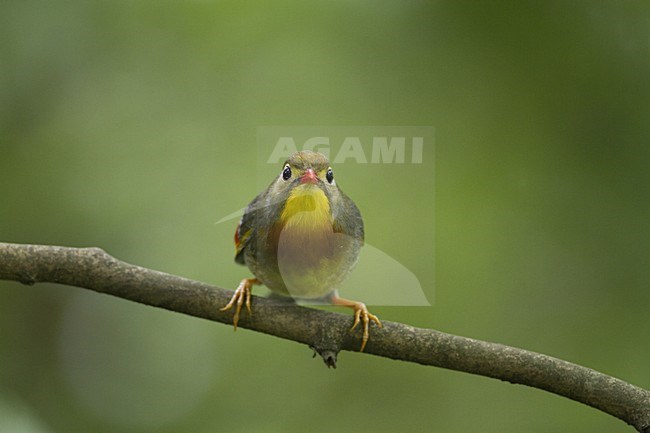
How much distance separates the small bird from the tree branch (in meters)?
0.05

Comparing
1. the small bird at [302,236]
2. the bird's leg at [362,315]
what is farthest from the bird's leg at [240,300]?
the bird's leg at [362,315]

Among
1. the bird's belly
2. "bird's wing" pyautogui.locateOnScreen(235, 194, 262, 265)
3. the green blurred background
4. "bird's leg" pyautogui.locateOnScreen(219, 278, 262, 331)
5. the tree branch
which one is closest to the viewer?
the tree branch

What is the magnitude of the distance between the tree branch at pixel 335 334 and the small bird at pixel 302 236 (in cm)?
5

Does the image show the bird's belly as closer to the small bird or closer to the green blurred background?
the small bird

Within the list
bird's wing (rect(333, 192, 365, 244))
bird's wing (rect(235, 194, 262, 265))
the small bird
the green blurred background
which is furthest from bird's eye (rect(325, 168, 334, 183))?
the green blurred background

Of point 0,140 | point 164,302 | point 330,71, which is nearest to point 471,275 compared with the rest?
point 330,71

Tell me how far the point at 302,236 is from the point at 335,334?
10.7 inches

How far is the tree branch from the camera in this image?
1.56 meters

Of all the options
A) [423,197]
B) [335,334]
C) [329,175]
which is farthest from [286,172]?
[423,197]

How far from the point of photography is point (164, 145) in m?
2.59

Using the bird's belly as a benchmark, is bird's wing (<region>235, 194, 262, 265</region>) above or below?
above

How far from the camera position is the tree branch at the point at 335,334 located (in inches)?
61.6

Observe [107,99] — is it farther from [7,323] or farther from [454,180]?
[454,180]

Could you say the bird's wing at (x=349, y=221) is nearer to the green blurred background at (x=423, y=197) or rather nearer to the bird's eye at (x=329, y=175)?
the bird's eye at (x=329, y=175)
